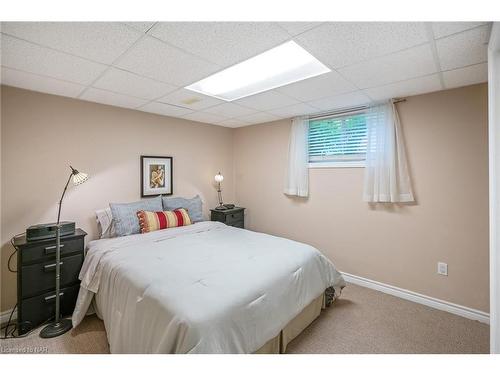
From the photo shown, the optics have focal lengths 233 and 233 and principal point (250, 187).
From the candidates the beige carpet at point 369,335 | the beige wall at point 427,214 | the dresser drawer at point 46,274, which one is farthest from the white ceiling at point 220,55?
the beige carpet at point 369,335

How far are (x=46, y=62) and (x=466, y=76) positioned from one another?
3.40 meters

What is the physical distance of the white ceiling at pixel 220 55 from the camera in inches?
53.1

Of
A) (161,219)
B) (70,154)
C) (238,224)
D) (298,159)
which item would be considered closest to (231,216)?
(238,224)

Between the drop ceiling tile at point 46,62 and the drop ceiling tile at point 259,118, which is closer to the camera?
the drop ceiling tile at point 46,62

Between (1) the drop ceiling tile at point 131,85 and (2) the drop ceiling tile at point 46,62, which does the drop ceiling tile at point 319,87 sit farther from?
(2) the drop ceiling tile at point 46,62

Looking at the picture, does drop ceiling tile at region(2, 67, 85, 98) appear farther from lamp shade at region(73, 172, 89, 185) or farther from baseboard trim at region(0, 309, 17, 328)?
baseboard trim at region(0, 309, 17, 328)

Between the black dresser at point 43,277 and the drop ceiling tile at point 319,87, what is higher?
the drop ceiling tile at point 319,87

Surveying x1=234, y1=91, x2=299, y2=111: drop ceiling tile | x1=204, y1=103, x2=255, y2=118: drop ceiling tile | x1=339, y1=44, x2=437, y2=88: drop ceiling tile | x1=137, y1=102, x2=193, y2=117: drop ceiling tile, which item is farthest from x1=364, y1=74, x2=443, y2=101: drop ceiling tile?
x1=137, y1=102, x2=193, y2=117: drop ceiling tile

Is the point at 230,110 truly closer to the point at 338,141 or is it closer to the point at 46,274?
the point at 338,141

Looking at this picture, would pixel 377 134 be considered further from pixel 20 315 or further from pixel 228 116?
pixel 20 315

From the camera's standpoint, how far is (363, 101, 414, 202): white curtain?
2.61 meters

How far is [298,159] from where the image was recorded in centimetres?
347

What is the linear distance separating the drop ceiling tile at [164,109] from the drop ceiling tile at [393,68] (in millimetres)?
2036

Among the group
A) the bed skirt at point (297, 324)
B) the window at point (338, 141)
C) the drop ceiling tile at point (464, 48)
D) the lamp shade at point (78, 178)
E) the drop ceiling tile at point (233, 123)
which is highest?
the drop ceiling tile at point (233, 123)
